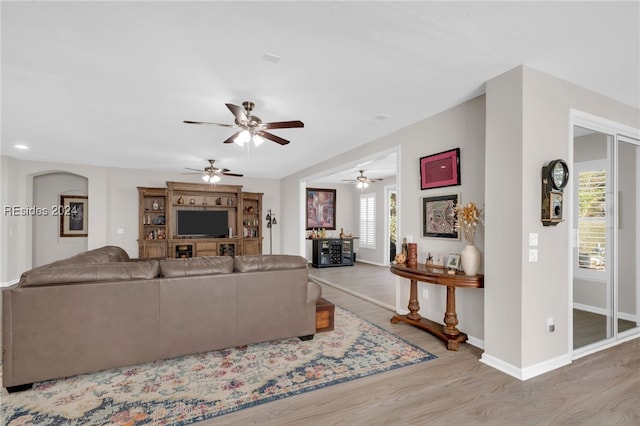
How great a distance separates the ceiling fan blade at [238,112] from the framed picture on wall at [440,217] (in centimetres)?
239

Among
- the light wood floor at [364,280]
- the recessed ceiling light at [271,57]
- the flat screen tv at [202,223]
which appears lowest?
the light wood floor at [364,280]

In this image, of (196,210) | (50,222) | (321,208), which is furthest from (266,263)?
(50,222)

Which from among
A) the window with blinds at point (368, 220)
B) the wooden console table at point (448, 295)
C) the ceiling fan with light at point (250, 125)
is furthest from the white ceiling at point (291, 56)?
the window with blinds at point (368, 220)

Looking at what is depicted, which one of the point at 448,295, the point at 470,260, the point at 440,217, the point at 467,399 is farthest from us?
the point at 440,217

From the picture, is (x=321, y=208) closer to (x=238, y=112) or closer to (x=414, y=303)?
(x=414, y=303)

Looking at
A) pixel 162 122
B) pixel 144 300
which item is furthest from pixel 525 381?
pixel 162 122

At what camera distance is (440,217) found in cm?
362

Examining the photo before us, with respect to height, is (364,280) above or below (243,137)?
below

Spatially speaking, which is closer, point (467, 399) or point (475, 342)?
point (467, 399)

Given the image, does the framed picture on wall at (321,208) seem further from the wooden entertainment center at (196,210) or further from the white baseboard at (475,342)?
the white baseboard at (475,342)

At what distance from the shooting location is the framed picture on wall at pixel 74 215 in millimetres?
7159

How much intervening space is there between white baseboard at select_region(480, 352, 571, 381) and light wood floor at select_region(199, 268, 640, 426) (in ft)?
0.16

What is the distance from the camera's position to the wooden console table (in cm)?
291

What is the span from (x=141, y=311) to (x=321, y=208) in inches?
288
